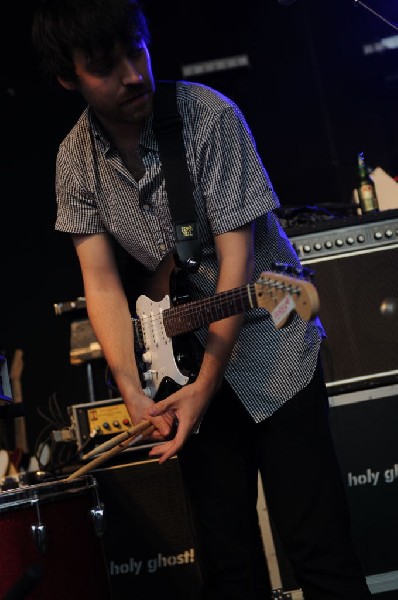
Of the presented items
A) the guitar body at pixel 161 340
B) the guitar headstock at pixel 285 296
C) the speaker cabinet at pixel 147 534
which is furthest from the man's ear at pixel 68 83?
the speaker cabinet at pixel 147 534

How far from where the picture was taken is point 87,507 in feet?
7.27

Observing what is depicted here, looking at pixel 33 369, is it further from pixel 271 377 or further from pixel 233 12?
pixel 271 377

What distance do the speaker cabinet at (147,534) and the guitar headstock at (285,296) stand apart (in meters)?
Answer: 1.51

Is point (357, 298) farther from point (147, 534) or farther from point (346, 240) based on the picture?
point (147, 534)

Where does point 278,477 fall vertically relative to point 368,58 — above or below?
below

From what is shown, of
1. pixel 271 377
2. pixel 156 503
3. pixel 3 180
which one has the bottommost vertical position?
pixel 156 503

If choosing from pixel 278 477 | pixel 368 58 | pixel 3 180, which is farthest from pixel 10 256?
pixel 278 477

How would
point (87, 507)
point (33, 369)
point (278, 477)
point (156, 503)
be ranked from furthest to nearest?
point (33, 369) < point (156, 503) < point (87, 507) < point (278, 477)

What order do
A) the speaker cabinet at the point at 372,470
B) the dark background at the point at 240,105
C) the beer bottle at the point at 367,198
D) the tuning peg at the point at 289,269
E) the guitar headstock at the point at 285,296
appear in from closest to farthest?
1. the guitar headstock at the point at 285,296
2. the tuning peg at the point at 289,269
3. the speaker cabinet at the point at 372,470
4. the beer bottle at the point at 367,198
5. the dark background at the point at 240,105

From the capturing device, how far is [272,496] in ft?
6.78

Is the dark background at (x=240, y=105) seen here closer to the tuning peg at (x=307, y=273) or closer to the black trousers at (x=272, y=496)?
the black trousers at (x=272, y=496)

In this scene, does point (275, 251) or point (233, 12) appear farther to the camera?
point (233, 12)

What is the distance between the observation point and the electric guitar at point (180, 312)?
172cm

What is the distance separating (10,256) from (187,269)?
8.69 feet
